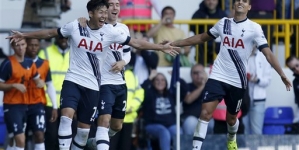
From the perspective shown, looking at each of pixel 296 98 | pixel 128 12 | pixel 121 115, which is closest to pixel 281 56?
pixel 296 98

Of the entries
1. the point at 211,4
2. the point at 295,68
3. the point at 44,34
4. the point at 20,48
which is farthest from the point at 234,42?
the point at 211,4

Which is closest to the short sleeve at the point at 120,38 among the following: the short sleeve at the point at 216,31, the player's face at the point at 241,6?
the short sleeve at the point at 216,31

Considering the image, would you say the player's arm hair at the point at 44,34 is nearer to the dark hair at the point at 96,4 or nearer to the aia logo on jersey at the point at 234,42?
the dark hair at the point at 96,4

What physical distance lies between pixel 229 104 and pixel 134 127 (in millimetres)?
4023

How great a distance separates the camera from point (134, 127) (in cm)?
2247

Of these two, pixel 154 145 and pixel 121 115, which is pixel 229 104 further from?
pixel 154 145

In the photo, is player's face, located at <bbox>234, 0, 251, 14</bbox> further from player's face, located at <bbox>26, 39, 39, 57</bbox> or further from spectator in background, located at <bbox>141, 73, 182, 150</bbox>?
player's face, located at <bbox>26, 39, 39, 57</bbox>

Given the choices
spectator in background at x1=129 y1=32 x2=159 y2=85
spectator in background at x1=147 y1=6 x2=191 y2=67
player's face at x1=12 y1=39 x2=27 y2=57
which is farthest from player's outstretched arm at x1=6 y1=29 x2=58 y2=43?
spectator in background at x1=147 y1=6 x2=191 y2=67

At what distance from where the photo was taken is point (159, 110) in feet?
72.5

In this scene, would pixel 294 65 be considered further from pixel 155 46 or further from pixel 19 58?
pixel 155 46

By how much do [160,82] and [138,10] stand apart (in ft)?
7.65

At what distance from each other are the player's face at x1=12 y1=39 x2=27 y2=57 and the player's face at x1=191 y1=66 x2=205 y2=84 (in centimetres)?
358

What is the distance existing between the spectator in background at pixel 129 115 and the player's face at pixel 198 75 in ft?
4.29

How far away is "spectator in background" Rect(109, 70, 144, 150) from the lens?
2170cm
